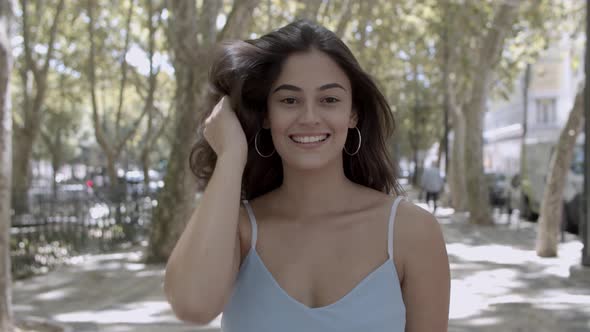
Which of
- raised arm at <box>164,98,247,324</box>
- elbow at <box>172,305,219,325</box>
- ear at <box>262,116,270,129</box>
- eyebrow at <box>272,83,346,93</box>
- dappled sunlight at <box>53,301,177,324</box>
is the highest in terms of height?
eyebrow at <box>272,83,346,93</box>

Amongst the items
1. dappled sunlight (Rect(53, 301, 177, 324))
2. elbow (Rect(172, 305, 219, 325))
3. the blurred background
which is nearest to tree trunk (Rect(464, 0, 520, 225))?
the blurred background

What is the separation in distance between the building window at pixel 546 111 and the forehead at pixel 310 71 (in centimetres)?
6369

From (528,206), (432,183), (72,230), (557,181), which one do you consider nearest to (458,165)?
(432,183)

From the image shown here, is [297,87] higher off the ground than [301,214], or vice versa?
[297,87]

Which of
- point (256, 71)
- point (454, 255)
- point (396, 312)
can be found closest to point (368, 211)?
point (396, 312)

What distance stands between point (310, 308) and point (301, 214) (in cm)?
36

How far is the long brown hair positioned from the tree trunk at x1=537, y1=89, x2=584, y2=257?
36.7ft

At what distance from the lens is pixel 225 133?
2221mm

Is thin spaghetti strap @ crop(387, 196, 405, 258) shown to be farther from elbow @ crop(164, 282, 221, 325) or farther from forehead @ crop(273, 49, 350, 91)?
elbow @ crop(164, 282, 221, 325)

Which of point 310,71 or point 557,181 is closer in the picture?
point 310,71

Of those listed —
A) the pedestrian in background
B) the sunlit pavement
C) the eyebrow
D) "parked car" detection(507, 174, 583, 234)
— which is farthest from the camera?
the pedestrian in background

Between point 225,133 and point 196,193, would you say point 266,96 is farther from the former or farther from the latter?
point 196,193

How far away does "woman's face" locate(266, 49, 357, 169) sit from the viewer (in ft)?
7.29

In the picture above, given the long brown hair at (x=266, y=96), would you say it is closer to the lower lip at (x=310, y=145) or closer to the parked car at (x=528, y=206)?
the lower lip at (x=310, y=145)
